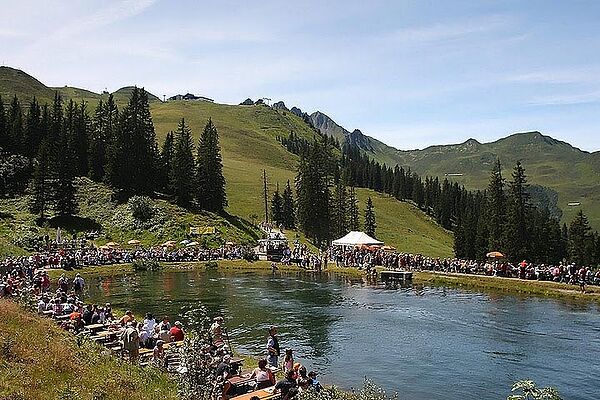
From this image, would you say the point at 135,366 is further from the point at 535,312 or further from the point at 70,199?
the point at 70,199

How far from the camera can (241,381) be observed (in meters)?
20.2

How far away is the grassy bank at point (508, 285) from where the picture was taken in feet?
158

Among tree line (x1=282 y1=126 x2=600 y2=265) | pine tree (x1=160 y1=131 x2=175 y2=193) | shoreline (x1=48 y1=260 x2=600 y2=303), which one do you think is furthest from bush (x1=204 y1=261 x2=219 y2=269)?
pine tree (x1=160 y1=131 x2=175 y2=193)

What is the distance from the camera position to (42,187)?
84.9 metres

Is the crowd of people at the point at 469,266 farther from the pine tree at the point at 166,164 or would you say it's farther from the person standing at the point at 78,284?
the pine tree at the point at 166,164

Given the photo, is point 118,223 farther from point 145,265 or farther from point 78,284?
point 78,284

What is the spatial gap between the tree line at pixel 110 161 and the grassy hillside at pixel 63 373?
69.5 metres

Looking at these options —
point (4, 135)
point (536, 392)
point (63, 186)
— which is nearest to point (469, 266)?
point (536, 392)

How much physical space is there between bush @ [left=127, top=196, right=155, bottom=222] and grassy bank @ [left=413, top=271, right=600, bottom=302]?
44088 mm

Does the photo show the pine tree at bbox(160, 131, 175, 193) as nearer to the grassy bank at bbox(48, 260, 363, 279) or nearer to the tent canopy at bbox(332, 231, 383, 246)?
the grassy bank at bbox(48, 260, 363, 279)

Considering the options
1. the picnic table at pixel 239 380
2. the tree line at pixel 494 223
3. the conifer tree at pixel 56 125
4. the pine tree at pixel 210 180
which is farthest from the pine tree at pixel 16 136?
the picnic table at pixel 239 380

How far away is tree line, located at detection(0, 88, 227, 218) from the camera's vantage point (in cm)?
8825

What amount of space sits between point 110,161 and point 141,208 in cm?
1571

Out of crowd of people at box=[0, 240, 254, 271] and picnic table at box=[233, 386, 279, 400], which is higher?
crowd of people at box=[0, 240, 254, 271]
